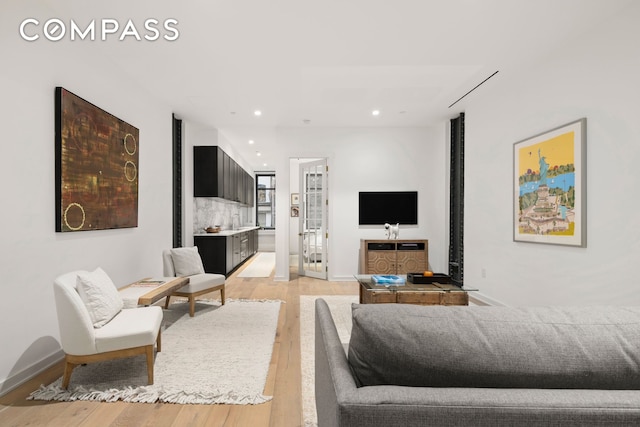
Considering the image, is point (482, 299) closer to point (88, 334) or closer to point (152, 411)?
point (152, 411)

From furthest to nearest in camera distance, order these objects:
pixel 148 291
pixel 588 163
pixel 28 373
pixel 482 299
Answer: pixel 482 299 → pixel 148 291 → pixel 588 163 → pixel 28 373

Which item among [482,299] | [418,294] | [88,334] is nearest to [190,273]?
[88,334]

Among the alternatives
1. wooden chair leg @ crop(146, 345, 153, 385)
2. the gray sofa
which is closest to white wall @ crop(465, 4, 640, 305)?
the gray sofa

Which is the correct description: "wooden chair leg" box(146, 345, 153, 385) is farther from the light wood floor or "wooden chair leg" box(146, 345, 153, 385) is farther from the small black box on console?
the small black box on console

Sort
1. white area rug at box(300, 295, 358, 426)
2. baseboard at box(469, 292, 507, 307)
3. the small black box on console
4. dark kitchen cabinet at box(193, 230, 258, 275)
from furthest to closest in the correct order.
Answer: dark kitchen cabinet at box(193, 230, 258, 275), baseboard at box(469, 292, 507, 307), the small black box on console, white area rug at box(300, 295, 358, 426)

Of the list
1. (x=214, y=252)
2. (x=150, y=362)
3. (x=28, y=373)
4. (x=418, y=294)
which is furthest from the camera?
(x=214, y=252)

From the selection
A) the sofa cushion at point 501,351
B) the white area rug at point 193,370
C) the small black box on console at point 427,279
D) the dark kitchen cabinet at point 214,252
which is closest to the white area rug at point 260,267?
the dark kitchen cabinet at point 214,252

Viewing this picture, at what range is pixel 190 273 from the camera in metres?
4.23

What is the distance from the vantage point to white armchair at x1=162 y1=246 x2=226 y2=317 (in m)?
3.88

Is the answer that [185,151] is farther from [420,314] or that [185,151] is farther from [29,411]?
[420,314]

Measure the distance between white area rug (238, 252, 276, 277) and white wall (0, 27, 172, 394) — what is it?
3454mm

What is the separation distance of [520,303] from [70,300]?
13.5ft

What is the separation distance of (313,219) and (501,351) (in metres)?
5.72

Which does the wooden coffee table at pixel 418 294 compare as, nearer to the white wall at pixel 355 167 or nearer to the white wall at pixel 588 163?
the white wall at pixel 588 163
